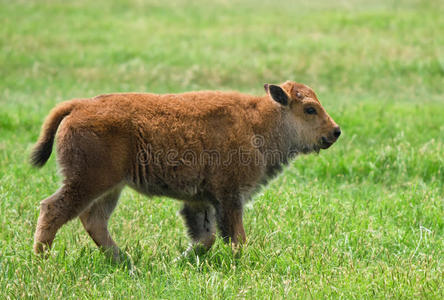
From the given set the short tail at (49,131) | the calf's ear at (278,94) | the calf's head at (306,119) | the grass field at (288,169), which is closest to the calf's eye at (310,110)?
the calf's head at (306,119)

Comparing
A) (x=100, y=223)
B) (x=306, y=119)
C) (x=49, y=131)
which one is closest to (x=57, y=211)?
(x=100, y=223)

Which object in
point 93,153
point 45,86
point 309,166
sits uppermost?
point 93,153

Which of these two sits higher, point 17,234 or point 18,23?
point 17,234

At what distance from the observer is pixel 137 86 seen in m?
14.8

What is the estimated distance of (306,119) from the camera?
605 cm

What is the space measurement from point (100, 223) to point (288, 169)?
7.33 feet

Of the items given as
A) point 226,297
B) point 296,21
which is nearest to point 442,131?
point 226,297

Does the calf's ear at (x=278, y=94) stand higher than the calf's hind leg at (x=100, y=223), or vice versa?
the calf's ear at (x=278, y=94)

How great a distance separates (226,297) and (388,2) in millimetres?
22233

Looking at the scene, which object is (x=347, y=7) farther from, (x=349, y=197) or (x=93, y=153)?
(x=93, y=153)

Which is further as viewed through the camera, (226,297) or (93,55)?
(93,55)

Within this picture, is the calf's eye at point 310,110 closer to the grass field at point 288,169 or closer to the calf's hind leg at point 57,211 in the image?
the grass field at point 288,169

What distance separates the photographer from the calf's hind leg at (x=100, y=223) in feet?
18.3

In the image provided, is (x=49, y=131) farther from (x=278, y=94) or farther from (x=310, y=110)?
(x=310, y=110)
